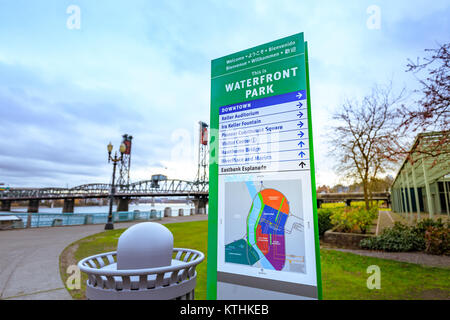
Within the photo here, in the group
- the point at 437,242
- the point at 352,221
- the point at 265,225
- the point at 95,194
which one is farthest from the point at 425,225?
the point at 95,194

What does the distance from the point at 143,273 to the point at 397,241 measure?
975cm

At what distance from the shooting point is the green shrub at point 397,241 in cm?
828

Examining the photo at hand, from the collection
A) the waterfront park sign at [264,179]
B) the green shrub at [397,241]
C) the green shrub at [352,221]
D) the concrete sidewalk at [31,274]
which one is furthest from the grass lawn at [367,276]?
the green shrub at [352,221]

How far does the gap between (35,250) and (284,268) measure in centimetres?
981

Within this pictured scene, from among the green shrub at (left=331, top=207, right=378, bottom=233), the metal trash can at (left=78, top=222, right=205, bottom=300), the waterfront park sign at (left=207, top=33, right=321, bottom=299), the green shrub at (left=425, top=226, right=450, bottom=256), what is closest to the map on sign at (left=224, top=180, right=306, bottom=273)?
the waterfront park sign at (left=207, top=33, right=321, bottom=299)

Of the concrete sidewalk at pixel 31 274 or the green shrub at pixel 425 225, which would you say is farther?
the green shrub at pixel 425 225

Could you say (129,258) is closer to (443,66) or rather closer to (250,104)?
(250,104)

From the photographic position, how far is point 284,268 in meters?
2.64

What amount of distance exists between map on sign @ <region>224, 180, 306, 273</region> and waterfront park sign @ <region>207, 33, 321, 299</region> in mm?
11

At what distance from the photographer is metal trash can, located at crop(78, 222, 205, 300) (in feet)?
7.44

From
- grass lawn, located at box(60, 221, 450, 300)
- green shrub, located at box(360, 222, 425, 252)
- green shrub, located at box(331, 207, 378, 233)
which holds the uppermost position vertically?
green shrub, located at box(331, 207, 378, 233)

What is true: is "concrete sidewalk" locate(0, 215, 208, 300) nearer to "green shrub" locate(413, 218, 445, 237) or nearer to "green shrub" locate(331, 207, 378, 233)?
"green shrub" locate(331, 207, 378, 233)

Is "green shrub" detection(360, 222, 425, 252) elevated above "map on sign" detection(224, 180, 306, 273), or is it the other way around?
"map on sign" detection(224, 180, 306, 273)

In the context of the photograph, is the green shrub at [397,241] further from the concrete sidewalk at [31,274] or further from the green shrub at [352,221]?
the concrete sidewalk at [31,274]
